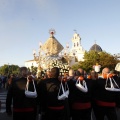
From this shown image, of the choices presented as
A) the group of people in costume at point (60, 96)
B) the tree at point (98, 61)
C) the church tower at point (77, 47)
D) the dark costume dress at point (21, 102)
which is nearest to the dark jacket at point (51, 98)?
the group of people in costume at point (60, 96)

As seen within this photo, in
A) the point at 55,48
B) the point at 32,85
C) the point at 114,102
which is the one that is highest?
the point at 55,48

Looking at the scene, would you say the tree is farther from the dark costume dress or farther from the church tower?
the dark costume dress

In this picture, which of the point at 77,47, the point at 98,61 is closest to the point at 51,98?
the point at 98,61

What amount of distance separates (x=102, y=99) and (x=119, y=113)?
4198 millimetres

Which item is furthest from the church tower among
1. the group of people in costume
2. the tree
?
the group of people in costume

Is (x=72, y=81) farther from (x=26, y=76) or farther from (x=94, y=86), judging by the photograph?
(x=26, y=76)

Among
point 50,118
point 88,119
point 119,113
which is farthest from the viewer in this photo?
point 119,113

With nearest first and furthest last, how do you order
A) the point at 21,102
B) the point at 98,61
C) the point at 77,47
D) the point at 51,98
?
the point at 21,102 < the point at 51,98 < the point at 98,61 < the point at 77,47

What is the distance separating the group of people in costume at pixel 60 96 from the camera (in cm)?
688

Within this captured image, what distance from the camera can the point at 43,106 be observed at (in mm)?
7094

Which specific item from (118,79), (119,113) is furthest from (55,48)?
(118,79)

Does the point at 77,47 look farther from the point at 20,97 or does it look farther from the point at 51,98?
the point at 20,97

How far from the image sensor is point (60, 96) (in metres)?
6.97

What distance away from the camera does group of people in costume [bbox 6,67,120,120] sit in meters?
6.88
